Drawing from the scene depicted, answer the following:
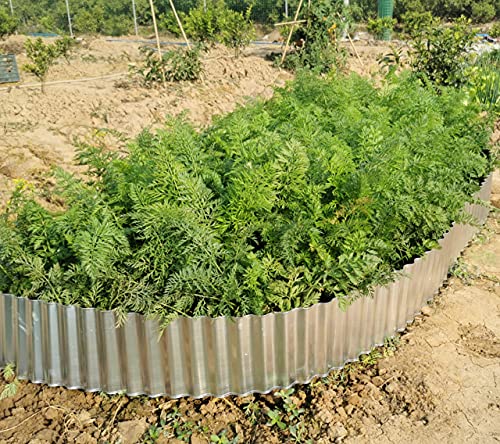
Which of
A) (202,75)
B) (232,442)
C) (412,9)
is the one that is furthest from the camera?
(412,9)

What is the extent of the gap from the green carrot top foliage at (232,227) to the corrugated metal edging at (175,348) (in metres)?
0.09

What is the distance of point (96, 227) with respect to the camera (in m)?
2.96

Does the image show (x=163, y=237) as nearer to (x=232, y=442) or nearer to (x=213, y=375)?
(x=213, y=375)

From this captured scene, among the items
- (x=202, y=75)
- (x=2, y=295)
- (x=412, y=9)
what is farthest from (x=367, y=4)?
(x=2, y=295)

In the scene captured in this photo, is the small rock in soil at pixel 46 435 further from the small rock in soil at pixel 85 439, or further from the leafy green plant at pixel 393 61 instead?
the leafy green plant at pixel 393 61

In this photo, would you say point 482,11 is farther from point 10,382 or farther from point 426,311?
point 10,382

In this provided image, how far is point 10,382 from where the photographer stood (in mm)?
3178

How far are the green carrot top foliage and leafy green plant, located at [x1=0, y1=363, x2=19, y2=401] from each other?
425mm

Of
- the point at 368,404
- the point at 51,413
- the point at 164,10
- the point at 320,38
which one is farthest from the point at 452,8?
the point at 51,413

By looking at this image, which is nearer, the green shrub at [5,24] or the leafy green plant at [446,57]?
the leafy green plant at [446,57]

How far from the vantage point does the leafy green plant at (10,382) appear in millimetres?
3078

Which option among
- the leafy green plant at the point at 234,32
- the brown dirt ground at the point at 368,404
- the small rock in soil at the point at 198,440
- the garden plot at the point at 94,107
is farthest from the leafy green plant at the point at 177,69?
the small rock in soil at the point at 198,440

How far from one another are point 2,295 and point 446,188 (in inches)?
108

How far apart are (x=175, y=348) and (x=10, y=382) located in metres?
1.00
